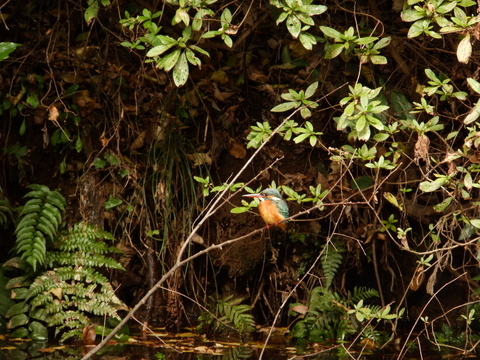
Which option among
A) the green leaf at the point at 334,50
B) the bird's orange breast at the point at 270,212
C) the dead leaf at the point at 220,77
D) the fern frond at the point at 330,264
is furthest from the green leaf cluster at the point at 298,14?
the fern frond at the point at 330,264

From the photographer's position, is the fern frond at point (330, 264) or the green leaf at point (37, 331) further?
the fern frond at point (330, 264)

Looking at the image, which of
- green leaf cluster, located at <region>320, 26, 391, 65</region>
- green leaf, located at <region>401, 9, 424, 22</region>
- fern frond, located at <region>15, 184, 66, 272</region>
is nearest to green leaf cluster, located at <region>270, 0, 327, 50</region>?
green leaf cluster, located at <region>320, 26, 391, 65</region>

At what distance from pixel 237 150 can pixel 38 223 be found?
5.19 feet

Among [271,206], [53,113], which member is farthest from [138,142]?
[271,206]

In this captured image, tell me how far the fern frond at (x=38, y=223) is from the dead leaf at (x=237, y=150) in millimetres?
1339

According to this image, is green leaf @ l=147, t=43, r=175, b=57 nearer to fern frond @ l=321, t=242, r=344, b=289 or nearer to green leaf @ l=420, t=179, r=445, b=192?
green leaf @ l=420, t=179, r=445, b=192

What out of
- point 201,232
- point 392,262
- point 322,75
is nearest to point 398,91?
point 322,75

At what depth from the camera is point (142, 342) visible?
4566mm

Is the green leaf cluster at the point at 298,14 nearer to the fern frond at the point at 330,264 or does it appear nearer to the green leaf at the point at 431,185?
the green leaf at the point at 431,185

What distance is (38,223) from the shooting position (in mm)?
4855

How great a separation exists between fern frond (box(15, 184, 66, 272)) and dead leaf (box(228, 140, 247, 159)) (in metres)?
1.34

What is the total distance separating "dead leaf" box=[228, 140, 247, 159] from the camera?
5.26 m

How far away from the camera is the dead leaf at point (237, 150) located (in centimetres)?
526

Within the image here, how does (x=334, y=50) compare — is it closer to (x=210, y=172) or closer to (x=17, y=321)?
(x=210, y=172)
